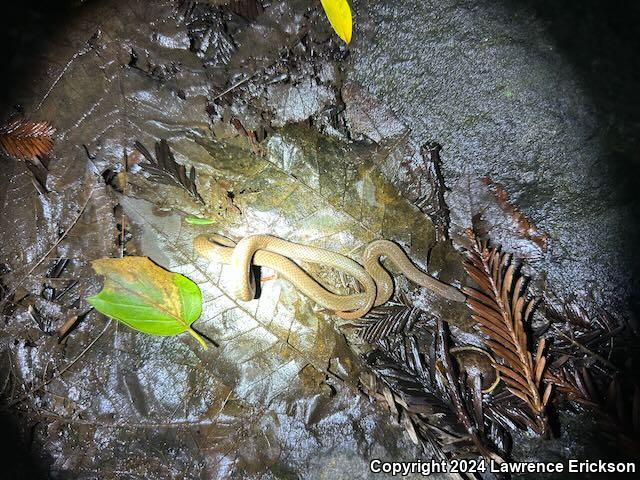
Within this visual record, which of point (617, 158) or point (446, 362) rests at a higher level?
point (617, 158)

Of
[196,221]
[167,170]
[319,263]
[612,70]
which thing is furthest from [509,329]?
[167,170]

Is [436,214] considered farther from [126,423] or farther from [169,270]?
[126,423]

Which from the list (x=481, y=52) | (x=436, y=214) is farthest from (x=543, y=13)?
(x=436, y=214)

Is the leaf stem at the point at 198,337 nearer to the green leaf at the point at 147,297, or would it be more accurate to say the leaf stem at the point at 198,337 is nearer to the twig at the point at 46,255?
the green leaf at the point at 147,297

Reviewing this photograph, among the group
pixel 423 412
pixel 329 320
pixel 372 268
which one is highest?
pixel 372 268

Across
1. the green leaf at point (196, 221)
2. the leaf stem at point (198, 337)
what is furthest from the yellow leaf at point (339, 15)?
the leaf stem at point (198, 337)

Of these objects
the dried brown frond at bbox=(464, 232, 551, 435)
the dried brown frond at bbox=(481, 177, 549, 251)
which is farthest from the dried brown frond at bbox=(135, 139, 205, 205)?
the dried brown frond at bbox=(481, 177, 549, 251)
